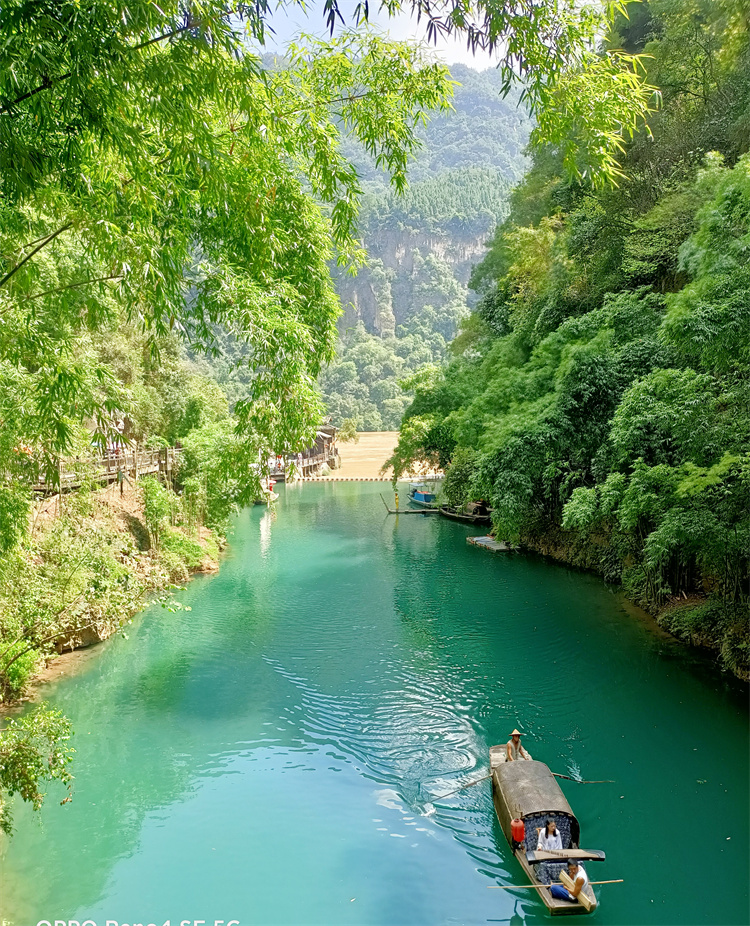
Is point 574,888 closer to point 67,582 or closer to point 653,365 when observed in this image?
point 67,582

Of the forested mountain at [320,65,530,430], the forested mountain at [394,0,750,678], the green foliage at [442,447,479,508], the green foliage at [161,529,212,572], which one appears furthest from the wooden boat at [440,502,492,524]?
the forested mountain at [320,65,530,430]

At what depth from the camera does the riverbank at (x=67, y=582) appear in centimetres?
668

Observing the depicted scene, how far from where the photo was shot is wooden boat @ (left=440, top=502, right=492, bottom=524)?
787 inches

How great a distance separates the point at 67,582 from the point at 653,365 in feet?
27.6

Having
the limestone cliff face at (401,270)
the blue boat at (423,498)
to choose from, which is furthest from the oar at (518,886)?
the limestone cliff face at (401,270)

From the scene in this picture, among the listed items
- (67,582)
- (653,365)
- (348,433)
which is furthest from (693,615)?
(348,433)

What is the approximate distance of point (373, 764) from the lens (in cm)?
714

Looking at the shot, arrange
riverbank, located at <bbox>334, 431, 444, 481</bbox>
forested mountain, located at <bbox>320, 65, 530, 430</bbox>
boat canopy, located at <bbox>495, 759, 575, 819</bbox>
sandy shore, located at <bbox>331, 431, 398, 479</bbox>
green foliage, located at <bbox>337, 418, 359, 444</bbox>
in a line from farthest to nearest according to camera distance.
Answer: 1. forested mountain, located at <bbox>320, 65, 530, 430</bbox>
2. green foliage, located at <bbox>337, 418, 359, 444</bbox>
3. sandy shore, located at <bbox>331, 431, 398, 479</bbox>
4. riverbank, located at <bbox>334, 431, 444, 481</bbox>
5. boat canopy, located at <bbox>495, 759, 575, 819</bbox>

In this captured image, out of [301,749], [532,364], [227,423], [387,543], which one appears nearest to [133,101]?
[301,749]

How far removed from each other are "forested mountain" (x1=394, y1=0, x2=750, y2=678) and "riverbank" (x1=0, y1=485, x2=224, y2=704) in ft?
19.0

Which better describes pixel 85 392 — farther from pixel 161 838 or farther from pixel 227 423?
pixel 227 423

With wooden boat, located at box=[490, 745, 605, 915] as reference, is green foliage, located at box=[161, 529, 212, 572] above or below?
above

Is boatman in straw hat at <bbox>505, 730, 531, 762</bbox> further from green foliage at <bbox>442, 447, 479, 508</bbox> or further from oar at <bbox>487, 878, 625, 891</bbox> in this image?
green foliage at <bbox>442, 447, 479, 508</bbox>

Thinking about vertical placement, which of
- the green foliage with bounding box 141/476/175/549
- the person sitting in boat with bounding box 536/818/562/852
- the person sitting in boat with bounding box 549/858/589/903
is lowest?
the person sitting in boat with bounding box 549/858/589/903
